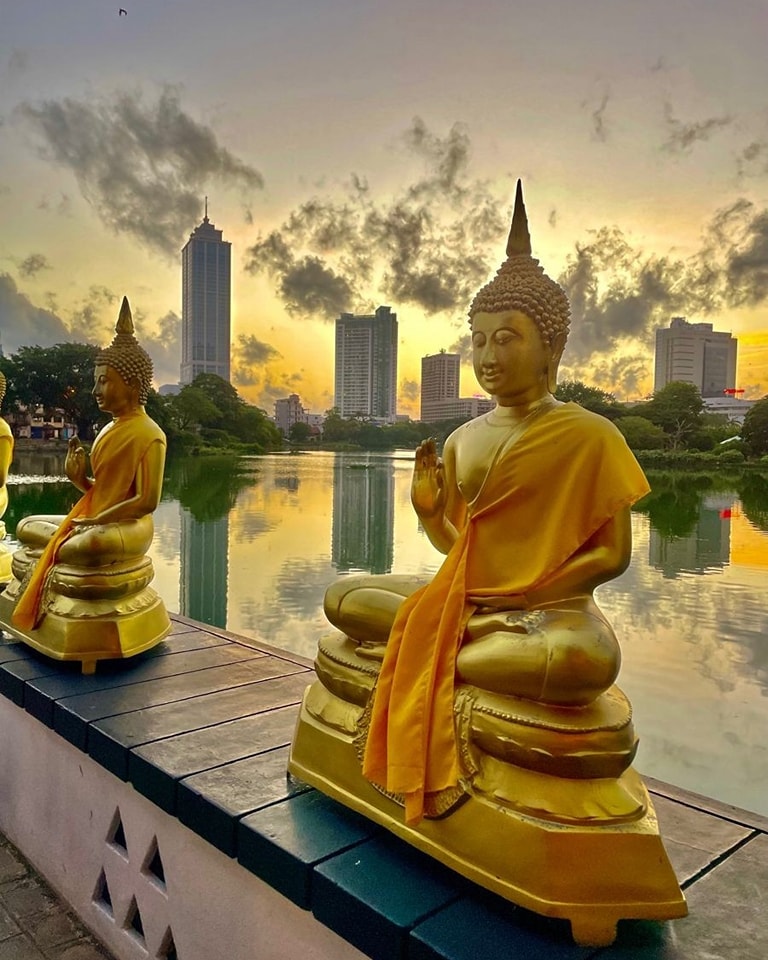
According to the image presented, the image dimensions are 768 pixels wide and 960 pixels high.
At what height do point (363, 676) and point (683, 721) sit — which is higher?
point (363, 676)

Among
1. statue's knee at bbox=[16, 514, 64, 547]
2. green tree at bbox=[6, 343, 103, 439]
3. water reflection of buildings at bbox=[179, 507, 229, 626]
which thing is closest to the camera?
statue's knee at bbox=[16, 514, 64, 547]

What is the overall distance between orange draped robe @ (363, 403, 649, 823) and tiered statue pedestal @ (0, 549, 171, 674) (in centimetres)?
143

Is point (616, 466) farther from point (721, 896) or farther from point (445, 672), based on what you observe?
point (721, 896)

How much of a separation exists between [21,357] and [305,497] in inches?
254

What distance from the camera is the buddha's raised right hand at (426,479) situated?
1.58 meters

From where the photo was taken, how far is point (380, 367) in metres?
3.43

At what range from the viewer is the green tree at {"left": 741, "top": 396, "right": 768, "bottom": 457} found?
7.00 metres

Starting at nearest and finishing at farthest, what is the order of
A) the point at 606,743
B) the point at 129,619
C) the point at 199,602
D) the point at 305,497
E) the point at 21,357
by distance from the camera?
the point at 606,743
the point at 129,619
the point at 199,602
the point at 305,497
the point at 21,357

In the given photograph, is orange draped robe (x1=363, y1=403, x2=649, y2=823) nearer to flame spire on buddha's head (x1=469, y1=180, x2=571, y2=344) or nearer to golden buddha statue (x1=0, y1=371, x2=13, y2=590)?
flame spire on buddha's head (x1=469, y1=180, x2=571, y2=344)

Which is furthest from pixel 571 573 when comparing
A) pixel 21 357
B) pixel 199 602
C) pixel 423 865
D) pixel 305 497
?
pixel 21 357

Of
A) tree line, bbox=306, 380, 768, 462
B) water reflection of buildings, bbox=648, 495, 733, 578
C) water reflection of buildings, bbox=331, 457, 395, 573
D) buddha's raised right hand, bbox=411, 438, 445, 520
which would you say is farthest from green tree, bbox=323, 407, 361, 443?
water reflection of buildings, bbox=648, 495, 733, 578

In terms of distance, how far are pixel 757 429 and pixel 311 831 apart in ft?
23.6

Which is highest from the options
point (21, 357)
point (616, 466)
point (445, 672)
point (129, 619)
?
point (21, 357)

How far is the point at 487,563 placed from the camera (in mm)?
1511
